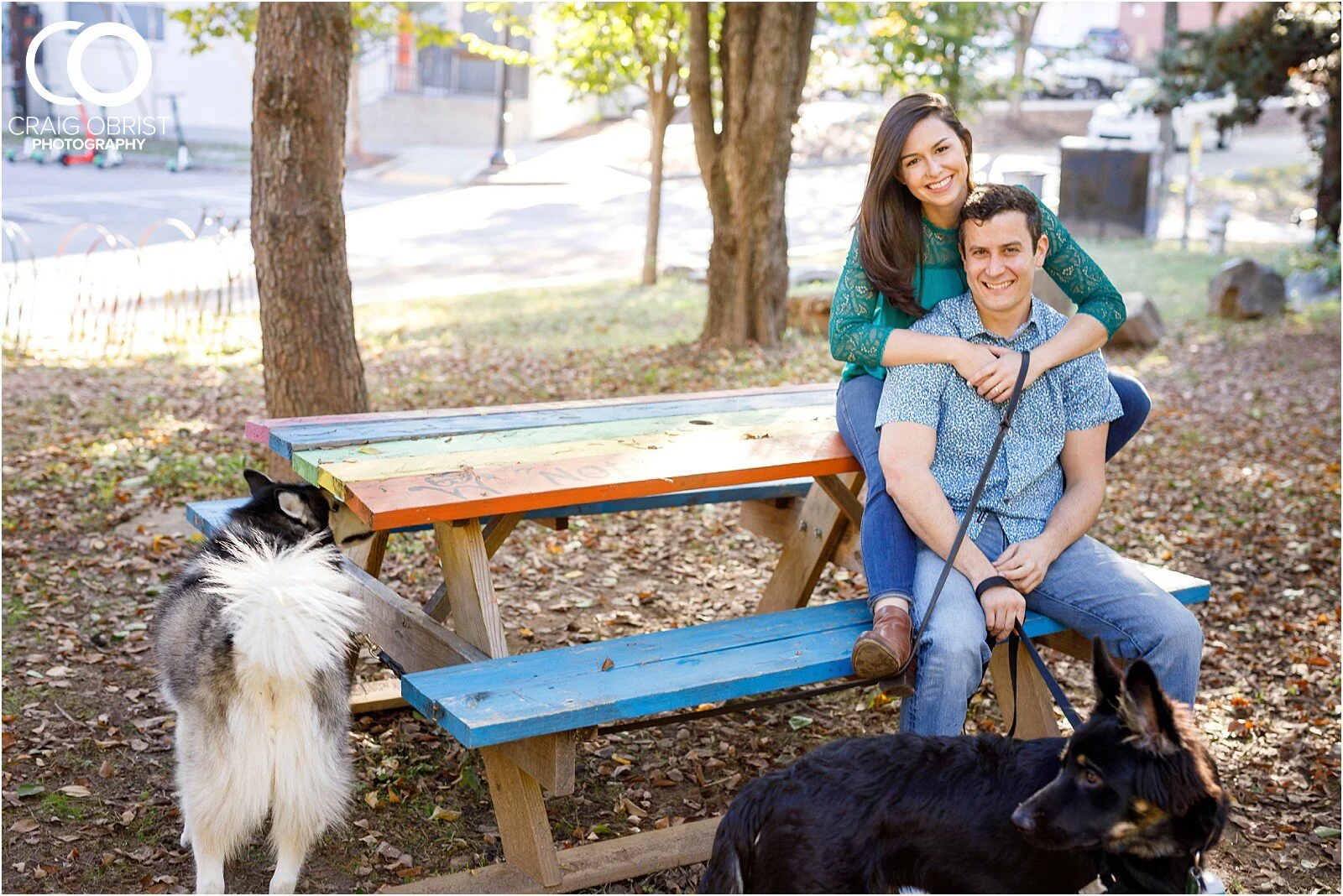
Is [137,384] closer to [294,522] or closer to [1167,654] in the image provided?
[294,522]

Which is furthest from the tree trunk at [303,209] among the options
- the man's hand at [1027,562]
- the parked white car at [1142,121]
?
the parked white car at [1142,121]

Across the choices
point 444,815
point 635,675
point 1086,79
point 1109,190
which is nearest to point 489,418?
point 444,815

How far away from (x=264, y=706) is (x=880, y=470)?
1.76 metres

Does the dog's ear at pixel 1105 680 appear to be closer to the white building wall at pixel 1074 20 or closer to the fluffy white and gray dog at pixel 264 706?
the fluffy white and gray dog at pixel 264 706

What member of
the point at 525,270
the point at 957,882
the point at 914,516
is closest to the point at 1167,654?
the point at 914,516

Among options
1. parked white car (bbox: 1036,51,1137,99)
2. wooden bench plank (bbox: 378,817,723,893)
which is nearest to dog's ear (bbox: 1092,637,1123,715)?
wooden bench plank (bbox: 378,817,723,893)

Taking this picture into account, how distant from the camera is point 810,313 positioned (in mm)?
11672

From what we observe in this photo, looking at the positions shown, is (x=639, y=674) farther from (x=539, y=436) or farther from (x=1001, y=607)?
(x=539, y=436)

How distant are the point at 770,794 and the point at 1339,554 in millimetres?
4367

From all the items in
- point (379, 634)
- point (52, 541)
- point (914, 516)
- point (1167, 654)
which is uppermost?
point (914, 516)

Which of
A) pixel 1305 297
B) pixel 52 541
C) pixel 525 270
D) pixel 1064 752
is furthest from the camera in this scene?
pixel 525 270

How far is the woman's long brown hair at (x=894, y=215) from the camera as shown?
11.1 ft

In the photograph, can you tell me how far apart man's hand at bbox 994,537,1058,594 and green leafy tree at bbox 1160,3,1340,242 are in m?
10.4

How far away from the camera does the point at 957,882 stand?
2.46 metres
